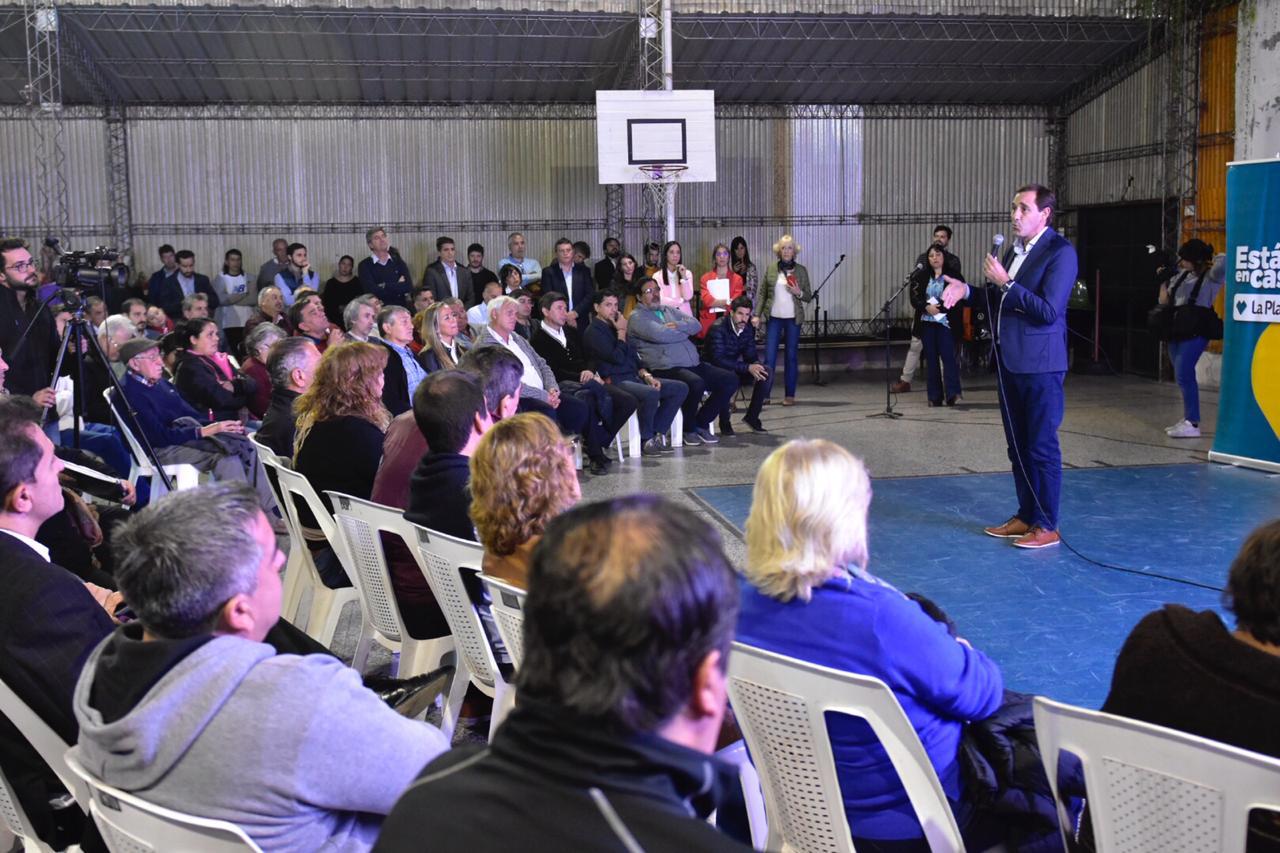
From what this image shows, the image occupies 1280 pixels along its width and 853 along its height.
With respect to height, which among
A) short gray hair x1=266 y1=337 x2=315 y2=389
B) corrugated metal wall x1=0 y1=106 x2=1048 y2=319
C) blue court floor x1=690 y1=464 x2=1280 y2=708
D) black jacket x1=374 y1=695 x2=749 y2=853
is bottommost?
blue court floor x1=690 y1=464 x2=1280 y2=708

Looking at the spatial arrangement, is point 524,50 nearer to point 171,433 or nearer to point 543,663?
point 171,433

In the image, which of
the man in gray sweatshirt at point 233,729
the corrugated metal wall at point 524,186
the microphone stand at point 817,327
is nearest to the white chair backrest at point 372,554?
the man in gray sweatshirt at point 233,729

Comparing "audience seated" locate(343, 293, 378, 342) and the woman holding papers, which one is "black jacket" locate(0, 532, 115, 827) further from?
the woman holding papers

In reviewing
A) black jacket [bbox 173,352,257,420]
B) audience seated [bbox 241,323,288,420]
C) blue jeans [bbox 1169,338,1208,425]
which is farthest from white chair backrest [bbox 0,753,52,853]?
blue jeans [bbox 1169,338,1208,425]

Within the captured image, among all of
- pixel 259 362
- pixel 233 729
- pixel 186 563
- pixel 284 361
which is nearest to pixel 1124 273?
pixel 259 362

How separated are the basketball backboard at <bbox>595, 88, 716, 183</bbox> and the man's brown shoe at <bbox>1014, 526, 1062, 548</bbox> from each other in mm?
6169

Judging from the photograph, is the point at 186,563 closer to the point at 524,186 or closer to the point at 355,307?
the point at 355,307

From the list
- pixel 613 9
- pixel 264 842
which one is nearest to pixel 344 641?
pixel 264 842

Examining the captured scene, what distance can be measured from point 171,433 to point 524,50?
25.7 feet

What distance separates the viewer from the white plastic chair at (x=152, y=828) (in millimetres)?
1522

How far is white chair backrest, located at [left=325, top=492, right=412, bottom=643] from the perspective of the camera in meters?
3.38

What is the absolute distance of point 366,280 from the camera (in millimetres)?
11742

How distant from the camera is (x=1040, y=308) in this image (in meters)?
5.28

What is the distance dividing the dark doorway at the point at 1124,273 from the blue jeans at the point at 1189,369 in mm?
A: 3940
